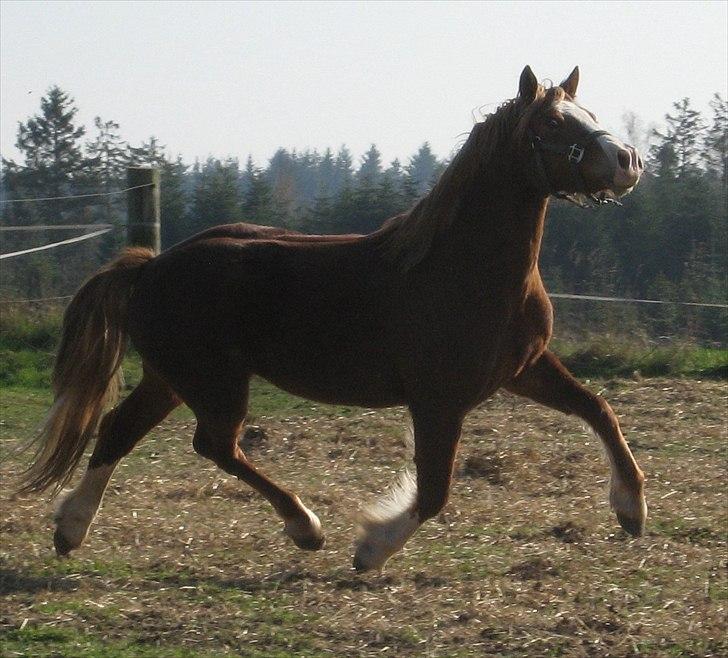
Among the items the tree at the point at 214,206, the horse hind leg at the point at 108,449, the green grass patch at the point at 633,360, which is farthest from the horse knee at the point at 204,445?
the tree at the point at 214,206

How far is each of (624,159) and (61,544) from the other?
2836 millimetres

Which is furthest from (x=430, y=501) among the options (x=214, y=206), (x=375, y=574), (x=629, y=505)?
(x=214, y=206)

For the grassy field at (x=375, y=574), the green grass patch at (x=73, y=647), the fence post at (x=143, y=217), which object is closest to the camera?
the green grass patch at (x=73, y=647)

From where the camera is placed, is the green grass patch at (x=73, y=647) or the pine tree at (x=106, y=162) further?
the pine tree at (x=106, y=162)

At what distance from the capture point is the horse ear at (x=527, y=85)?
4.82 meters

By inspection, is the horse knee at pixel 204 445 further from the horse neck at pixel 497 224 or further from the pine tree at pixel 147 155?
the pine tree at pixel 147 155

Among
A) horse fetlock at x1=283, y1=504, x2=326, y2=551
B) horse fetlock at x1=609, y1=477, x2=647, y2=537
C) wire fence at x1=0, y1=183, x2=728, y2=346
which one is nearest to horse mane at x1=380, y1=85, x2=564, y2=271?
horse fetlock at x1=283, y1=504, x2=326, y2=551

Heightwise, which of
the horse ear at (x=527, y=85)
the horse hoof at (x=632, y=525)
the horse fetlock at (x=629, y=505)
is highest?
the horse ear at (x=527, y=85)

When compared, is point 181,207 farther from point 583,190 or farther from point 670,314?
point 583,190

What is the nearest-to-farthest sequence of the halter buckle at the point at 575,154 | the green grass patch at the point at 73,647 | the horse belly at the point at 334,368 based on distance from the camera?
the green grass patch at the point at 73,647
the halter buckle at the point at 575,154
the horse belly at the point at 334,368

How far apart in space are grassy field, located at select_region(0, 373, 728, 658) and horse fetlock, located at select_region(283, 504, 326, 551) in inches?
3.0

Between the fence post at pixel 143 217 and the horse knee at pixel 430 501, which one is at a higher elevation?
the fence post at pixel 143 217

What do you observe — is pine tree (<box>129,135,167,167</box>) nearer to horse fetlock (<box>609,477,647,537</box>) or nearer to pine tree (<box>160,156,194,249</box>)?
pine tree (<box>160,156,194,249</box>)

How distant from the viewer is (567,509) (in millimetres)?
6027
